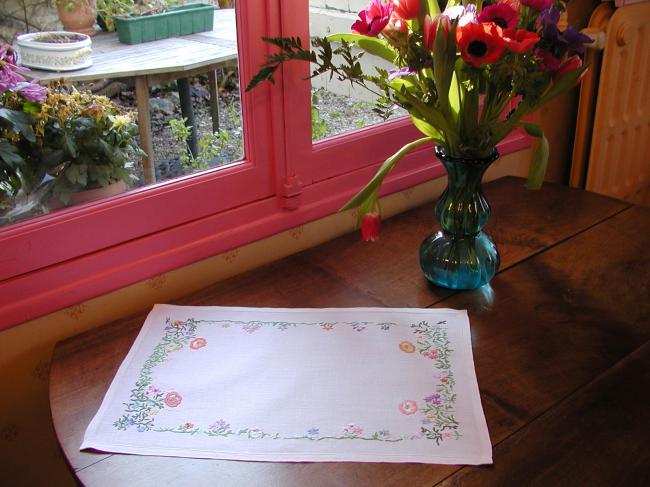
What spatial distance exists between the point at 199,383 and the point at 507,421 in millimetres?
433

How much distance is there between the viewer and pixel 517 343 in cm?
103

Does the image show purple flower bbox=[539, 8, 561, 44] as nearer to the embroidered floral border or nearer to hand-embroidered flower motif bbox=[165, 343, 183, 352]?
the embroidered floral border

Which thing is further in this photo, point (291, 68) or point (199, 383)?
point (291, 68)

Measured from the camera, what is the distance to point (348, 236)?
1385 mm

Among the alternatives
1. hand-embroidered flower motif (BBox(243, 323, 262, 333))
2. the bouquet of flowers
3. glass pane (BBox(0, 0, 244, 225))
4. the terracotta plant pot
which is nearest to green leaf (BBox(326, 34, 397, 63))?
the bouquet of flowers

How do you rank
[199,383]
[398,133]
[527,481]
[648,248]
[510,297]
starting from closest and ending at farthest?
[527,481] < [199,383] < [510,297] < [648,248] < [398,133]

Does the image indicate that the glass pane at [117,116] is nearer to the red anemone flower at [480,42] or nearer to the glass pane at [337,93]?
the glass pane at [337,93]

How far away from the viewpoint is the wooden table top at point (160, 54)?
3.50 ft

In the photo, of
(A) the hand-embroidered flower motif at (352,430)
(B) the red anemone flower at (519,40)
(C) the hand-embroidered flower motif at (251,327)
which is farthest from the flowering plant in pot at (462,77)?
(A) the hand-embroidered flower motif at (352,430)

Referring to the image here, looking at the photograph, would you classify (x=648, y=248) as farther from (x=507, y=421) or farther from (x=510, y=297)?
(x=507, y=421)

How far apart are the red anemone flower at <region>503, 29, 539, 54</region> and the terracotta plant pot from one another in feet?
2.09

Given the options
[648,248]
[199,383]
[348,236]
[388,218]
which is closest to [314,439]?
[199,383]

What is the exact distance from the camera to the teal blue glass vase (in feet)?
3.68

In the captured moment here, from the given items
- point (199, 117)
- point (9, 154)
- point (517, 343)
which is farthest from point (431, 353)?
point (9, 154)
